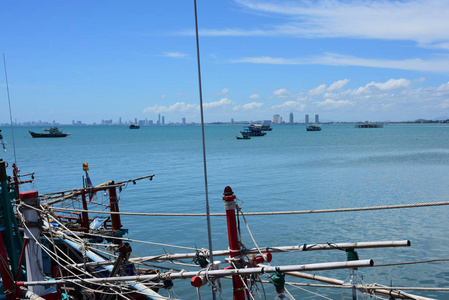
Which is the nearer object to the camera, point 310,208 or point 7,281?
point 7,281

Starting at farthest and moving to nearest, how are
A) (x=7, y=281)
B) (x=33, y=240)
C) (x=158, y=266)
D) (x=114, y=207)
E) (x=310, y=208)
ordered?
(x=310, y=208) < (x=114, y=207) < (x=7, y=281) < (x=33, y=240) < (x=158, y=266)

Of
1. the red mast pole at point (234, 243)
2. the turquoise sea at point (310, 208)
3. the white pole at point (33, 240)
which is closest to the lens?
the red mast pole at point (234, 243)

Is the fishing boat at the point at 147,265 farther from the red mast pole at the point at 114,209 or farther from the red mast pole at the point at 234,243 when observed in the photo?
the red mast pole at the point at 114,209

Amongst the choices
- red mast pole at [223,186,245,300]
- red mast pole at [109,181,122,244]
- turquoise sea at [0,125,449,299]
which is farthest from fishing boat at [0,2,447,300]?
red mast pole at [109,181,122,244]

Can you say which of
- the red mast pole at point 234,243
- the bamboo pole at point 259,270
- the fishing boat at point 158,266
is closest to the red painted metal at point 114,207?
the fishing boat at point 158,266

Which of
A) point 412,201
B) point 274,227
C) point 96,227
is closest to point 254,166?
point 412,201

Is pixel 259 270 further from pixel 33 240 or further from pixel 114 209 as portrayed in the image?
pixel 114 209

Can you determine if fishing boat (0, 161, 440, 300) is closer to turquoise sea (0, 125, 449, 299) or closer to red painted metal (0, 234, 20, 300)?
red painted metal (0, 234, 20, 300)

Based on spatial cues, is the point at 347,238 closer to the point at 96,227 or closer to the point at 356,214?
the point at 356,214

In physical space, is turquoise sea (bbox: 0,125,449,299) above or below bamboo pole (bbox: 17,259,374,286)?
below

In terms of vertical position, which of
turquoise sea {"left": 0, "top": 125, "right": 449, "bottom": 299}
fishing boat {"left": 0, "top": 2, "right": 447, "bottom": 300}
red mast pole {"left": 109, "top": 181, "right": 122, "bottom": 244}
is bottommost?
turquoise sea {"left": 0, "top": 125, "right": 449, "bottom": 299}

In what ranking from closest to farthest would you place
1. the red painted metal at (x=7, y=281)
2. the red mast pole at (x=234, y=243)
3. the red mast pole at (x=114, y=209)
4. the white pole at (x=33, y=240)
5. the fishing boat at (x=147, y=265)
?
the fishing boat at (x=147, y=265), the red mast pole at (x=234, y=243), the white pole at (x=33, y=240), the red painted metal at (x=7, y=281), the red mast pole at (x=114, y=209)

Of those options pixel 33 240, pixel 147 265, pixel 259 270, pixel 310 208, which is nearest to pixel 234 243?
pixel 259 270

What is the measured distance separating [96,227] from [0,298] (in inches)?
395
